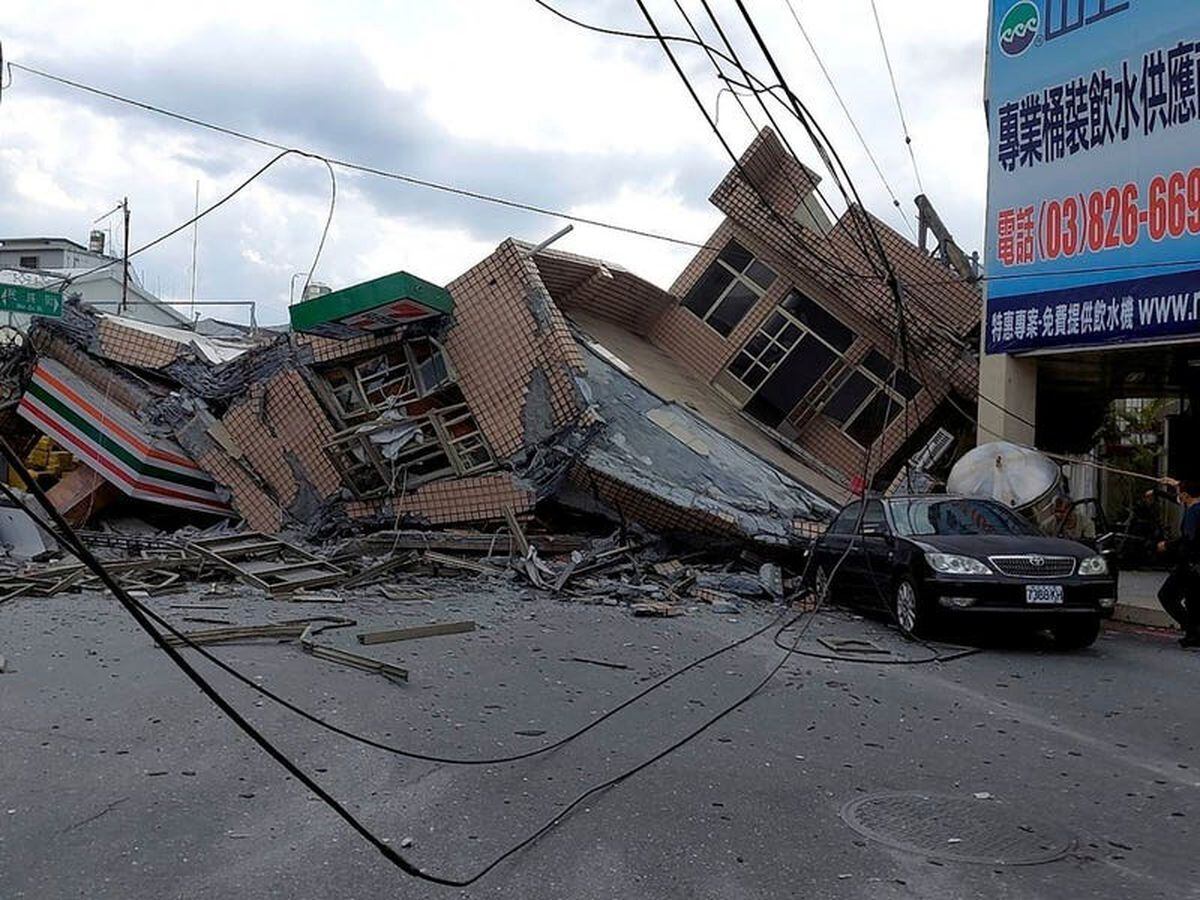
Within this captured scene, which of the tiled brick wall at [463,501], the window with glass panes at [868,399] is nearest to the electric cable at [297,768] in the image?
the tiled brick wall at [463,501]

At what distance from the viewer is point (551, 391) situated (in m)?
15.4

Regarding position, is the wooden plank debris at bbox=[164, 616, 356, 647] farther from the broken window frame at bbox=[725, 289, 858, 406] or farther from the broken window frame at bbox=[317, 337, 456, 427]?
the broken window frame at bbox=[725, 289, 858, 406]

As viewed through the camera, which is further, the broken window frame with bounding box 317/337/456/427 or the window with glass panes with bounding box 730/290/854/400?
the window with glass panes with bounding box 730/290/854/400

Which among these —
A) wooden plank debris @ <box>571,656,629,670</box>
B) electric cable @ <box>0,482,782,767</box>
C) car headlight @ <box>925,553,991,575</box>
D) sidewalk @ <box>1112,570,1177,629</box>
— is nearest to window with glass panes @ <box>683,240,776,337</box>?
sidewalk @ <box>1112,570,1177,629</box>

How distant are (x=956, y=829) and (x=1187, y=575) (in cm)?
664

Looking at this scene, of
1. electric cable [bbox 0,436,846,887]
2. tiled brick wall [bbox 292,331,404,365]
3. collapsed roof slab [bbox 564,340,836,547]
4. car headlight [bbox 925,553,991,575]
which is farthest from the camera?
tiled brick wall [bbox 292,331,404,365]

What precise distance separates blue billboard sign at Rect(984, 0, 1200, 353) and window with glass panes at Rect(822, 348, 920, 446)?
313cm

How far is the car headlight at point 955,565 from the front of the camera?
1004cm

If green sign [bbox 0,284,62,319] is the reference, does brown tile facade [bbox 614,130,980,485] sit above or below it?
above

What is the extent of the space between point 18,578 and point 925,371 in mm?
13778

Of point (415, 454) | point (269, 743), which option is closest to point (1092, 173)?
point (415, 454)

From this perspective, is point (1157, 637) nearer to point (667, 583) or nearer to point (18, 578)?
point (667, 583)

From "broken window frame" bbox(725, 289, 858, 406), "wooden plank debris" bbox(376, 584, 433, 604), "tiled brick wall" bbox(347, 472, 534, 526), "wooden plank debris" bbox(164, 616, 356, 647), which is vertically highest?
"broken window frame" bbox(725, 289, 858, 406)

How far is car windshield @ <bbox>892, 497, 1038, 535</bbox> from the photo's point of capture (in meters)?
11.3
